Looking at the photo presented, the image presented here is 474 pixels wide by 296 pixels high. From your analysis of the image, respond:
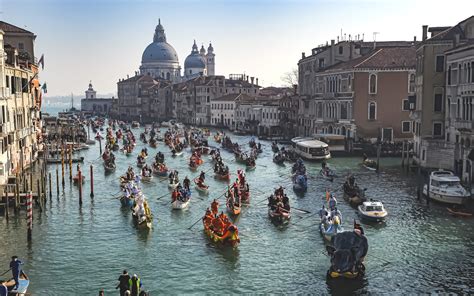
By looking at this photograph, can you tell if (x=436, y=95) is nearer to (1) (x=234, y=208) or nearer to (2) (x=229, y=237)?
(1) (x=234, y=208)

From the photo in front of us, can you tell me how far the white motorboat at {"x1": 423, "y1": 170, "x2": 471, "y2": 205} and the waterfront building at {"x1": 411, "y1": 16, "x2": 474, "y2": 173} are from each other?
8.14 m

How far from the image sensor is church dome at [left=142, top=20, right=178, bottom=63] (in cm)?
19515

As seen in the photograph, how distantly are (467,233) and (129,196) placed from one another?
18.2m

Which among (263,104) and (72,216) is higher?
(263,104)

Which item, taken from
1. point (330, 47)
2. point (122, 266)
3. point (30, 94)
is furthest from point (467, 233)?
point (330, 47)

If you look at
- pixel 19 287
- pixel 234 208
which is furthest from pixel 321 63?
pixel 19 287

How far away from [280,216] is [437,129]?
20040 mm

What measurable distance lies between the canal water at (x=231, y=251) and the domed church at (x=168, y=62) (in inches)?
6180

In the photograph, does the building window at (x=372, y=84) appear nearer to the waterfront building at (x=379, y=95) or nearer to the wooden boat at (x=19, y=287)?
the waterfront building at (x=379, y=95)

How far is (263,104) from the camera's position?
3666 inches

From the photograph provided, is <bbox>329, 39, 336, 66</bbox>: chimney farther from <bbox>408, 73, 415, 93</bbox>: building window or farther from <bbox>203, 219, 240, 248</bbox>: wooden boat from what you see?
<bbox>203, 219, 240, 248</bbox>: wooden boat

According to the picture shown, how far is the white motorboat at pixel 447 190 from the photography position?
30.9 meters

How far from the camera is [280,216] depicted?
28766 millimetres

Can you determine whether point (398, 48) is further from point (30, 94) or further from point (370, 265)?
point (370, 265)
